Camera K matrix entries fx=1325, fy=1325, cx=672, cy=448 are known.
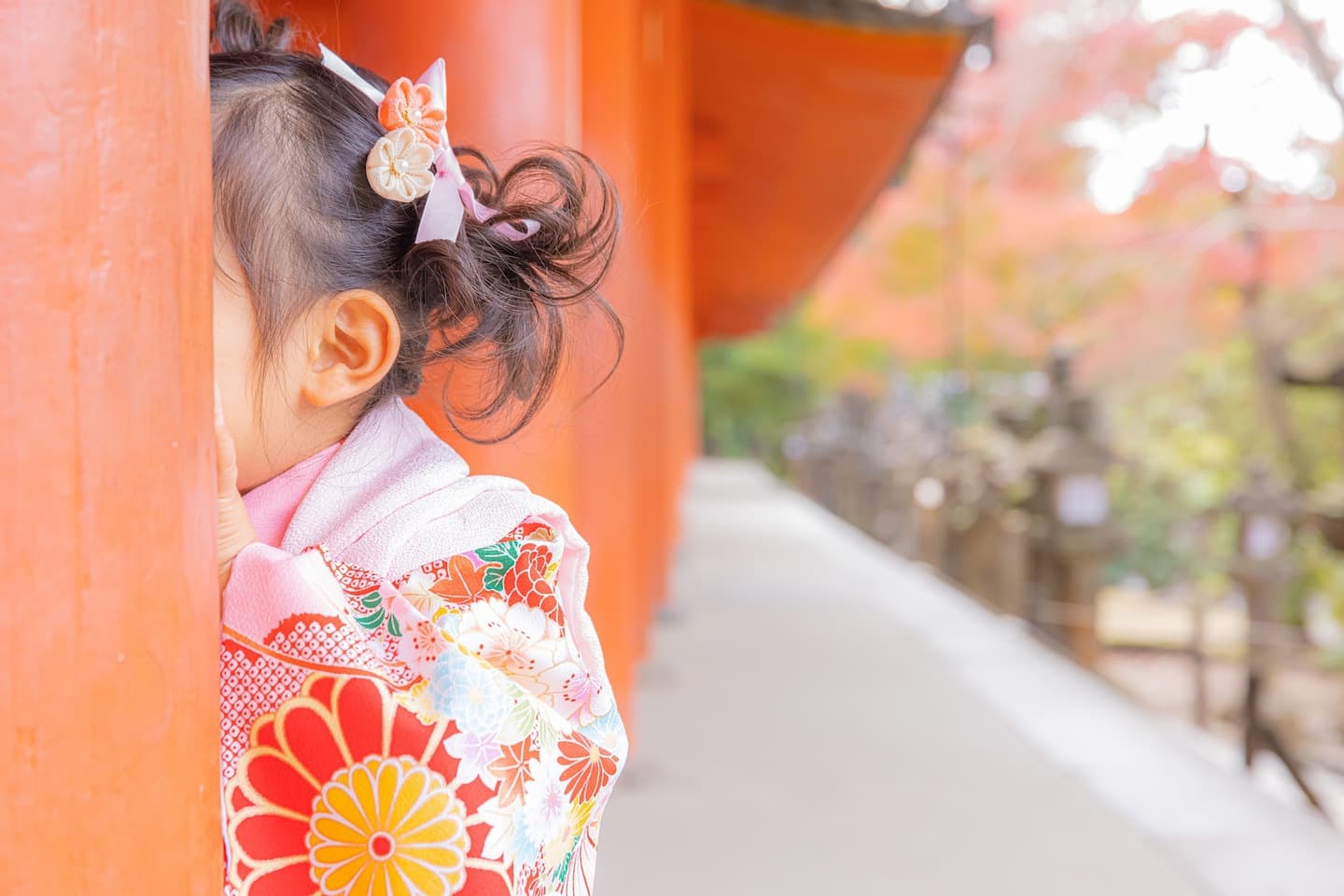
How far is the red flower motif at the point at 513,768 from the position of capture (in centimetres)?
87

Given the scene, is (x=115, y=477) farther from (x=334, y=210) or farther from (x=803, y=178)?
(x=803, y=178)

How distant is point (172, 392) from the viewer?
2.27ft

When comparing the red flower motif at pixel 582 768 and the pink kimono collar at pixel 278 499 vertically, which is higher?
the pink kimono collar at pixel 278 499

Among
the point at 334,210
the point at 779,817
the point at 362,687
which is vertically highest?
the point at 334,210

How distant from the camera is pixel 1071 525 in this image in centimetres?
811

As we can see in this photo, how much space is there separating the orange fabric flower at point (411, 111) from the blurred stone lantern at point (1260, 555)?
21.7 ft

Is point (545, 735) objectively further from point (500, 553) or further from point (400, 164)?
point (400, 164)

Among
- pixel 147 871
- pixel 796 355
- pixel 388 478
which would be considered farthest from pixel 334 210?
pixel 796 355

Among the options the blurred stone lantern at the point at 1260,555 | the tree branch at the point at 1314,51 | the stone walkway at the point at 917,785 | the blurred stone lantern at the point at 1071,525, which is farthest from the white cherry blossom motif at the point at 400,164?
the blurred stone lantern at the point at 1071,525

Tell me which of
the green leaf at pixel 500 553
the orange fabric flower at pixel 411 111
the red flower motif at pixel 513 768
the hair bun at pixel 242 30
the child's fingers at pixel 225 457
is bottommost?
the red flower motif at pixel 513 768

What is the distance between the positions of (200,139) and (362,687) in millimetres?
351

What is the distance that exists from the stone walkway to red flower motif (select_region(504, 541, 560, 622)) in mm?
1740

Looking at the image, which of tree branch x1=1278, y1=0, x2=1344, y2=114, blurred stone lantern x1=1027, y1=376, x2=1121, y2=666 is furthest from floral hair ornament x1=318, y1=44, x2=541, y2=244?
blurred stone lantern x1=1027, y1=376, x2=1121, y2=666

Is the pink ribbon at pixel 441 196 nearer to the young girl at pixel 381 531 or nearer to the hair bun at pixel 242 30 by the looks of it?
the young girl at pixel 381 531
